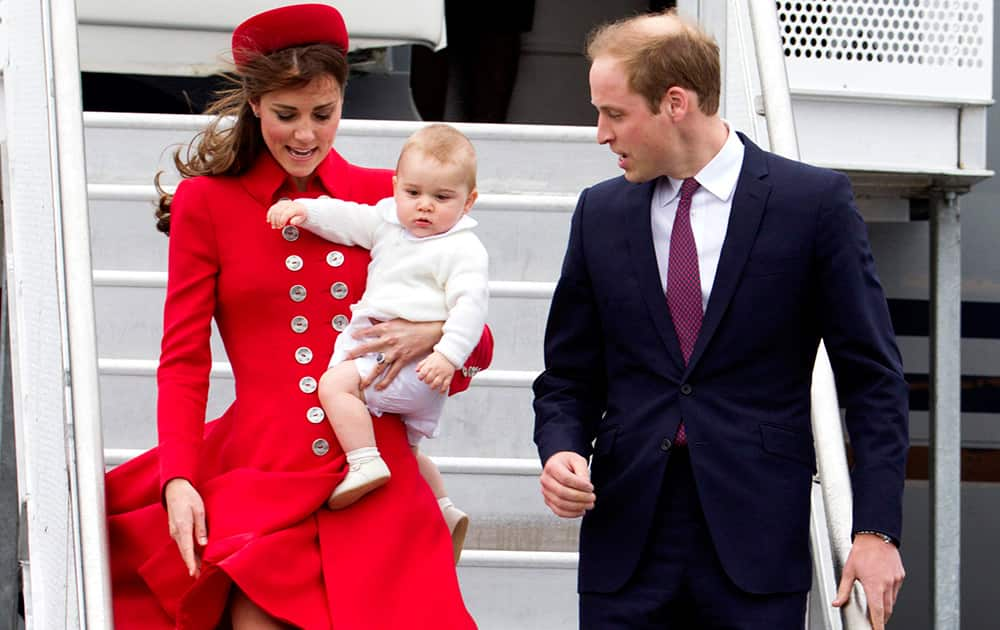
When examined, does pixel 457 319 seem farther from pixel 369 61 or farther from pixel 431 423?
pixel 369 61

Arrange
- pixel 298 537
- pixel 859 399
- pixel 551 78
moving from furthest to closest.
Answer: pixel 551 78 < pixel 298 537 < pixel 859 399

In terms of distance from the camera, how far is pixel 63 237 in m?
2.66

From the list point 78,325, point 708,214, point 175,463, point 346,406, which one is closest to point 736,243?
point 708,214

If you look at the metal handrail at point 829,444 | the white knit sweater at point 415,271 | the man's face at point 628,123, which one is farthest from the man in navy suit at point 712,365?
the white knit sweater at point 415,271

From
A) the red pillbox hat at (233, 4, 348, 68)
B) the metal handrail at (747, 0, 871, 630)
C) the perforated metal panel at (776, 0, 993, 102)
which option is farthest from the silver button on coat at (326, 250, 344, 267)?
the perforated metal panel at (776, 0, 993, 102)

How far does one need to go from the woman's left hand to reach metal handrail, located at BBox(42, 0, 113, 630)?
1.46 ft

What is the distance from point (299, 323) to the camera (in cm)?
248

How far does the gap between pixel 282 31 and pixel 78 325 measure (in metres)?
0.61

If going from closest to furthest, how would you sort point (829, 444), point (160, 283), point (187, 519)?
point (187, 519)
point (829, 444)
point (160, 283)

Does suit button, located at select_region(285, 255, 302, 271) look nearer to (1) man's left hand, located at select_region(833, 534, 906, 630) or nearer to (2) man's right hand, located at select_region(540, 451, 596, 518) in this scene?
(2) man's right hand, located at select_region(540, 451, 596, 518)

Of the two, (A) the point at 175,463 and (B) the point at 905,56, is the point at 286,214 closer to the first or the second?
(A) the point at 175,463

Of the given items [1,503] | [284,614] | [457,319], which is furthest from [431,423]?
[1,503]

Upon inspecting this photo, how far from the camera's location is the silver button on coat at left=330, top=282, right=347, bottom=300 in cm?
252

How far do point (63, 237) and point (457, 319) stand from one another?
730 mm
